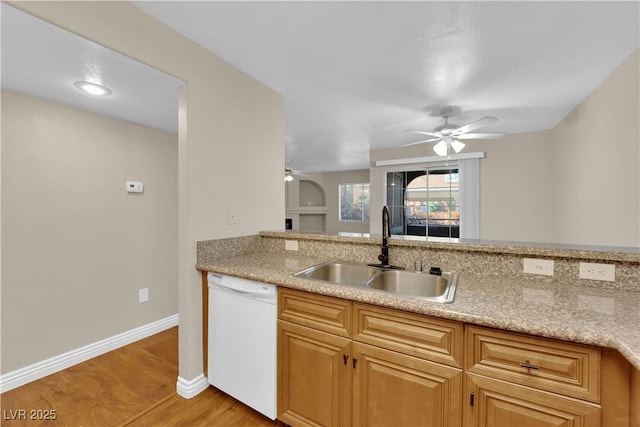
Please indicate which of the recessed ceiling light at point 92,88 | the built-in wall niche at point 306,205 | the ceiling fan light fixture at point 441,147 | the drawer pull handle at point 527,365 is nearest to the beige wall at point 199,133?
the recessed ceiling light at point 92,88

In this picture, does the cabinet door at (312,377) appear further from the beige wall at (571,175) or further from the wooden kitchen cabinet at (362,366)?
the beige wall at (571,175)

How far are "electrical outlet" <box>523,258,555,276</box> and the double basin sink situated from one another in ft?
1.18

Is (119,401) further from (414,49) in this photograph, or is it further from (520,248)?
(414,49)

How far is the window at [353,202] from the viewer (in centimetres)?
817

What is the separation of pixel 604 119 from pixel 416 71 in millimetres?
1632

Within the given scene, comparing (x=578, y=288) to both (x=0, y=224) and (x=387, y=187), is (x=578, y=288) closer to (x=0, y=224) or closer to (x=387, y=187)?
(x=0, y=224)

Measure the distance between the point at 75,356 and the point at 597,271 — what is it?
11.7 feet

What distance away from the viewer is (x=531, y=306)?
1044 mm

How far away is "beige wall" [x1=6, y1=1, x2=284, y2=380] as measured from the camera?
135 centimetres

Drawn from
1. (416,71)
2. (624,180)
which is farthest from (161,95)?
(624,180)

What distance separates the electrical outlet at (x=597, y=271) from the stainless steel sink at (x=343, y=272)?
1.01m

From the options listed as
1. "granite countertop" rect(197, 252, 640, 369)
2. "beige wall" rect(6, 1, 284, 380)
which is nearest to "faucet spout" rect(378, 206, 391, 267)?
"granite countertop" rect(197, 252, 640, 369)

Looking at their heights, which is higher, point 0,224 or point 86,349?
point 0,224

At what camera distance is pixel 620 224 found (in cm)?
201
